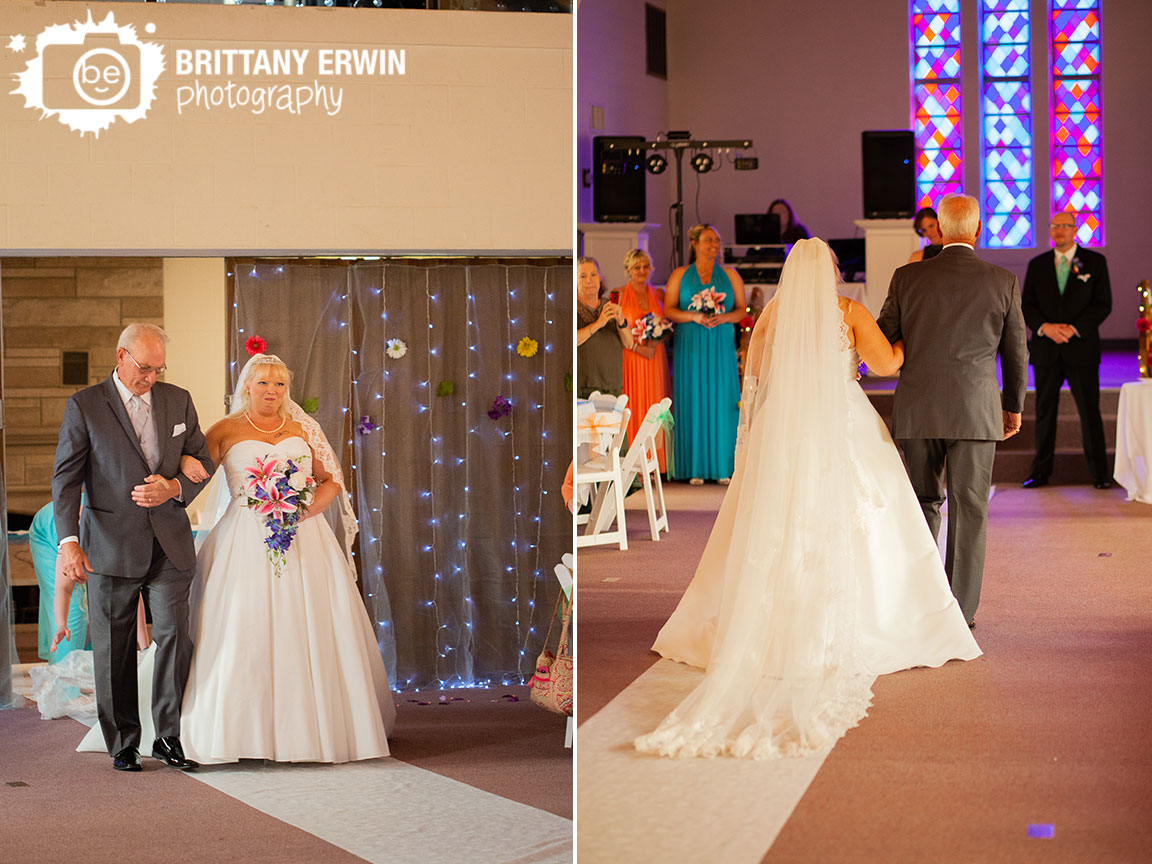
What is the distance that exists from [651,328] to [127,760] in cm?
284

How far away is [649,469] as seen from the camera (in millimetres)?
4926

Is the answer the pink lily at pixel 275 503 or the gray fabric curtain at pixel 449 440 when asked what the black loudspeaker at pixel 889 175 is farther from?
the pink lily at pixel 275 503

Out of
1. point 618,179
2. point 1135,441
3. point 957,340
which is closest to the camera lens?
point 1135,441

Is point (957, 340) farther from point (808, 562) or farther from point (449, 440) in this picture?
point (449, 440)

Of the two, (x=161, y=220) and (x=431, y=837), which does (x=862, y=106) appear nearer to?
(x=161, y=220)

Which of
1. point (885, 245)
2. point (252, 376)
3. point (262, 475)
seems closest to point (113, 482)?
point (262, 475)

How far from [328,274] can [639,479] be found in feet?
6.97

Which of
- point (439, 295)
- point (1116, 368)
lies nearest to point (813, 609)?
point (1116, 368)

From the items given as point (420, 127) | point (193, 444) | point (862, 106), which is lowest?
point (193, 444)

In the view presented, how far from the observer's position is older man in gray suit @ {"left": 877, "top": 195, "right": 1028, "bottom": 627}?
3.95m

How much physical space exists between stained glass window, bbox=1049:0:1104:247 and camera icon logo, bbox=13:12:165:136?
12.5 feet

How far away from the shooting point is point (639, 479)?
17.0ft

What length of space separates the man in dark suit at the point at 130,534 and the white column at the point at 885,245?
5910mm

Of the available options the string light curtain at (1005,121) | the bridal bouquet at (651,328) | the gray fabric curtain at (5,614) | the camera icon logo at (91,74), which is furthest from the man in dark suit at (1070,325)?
the gray fabric curtain at (5,614)
